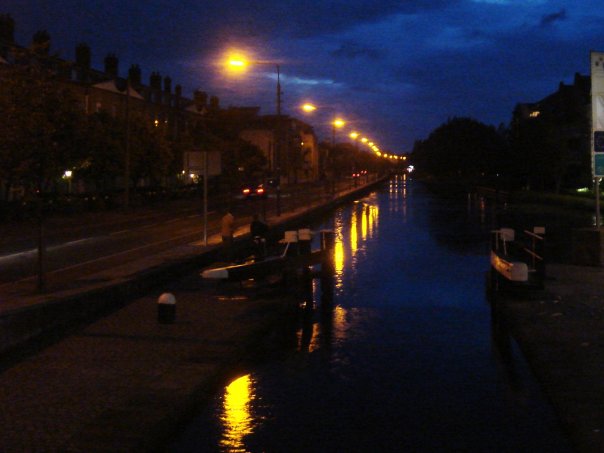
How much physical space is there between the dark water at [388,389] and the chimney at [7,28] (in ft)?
136

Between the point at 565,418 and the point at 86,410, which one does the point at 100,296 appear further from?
the point at 565,418

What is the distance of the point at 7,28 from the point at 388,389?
162 ft

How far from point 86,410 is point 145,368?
1828 millimetres

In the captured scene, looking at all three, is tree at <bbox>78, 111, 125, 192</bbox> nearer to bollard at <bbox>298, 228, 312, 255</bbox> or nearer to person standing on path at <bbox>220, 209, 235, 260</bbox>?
person standing on path at <bbox>220, 209, 235, 260</bbox>

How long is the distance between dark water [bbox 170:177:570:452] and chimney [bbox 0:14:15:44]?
1628 inches

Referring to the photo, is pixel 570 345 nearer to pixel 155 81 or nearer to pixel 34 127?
pixel 34 127

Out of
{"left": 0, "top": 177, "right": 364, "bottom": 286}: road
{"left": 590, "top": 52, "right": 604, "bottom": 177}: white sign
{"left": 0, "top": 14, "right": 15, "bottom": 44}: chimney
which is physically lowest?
{"left": 0, "top": 177, "right": 364, "bottom": 286}: road

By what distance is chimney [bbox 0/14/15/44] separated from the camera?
173 ft

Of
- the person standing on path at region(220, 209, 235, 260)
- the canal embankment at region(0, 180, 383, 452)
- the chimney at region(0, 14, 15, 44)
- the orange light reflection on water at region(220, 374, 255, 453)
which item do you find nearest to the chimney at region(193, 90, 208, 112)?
the chimney at region(0, 14, 15, 44)

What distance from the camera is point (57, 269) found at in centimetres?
2152

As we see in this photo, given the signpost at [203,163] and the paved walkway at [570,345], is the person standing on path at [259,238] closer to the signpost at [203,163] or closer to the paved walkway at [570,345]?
the signpost at [203,163]

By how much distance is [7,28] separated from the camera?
53.3 meters

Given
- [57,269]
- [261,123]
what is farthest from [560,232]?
[261,123]

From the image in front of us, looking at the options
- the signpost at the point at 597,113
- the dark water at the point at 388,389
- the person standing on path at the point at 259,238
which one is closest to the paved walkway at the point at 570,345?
the dark water at the point at 388,389
